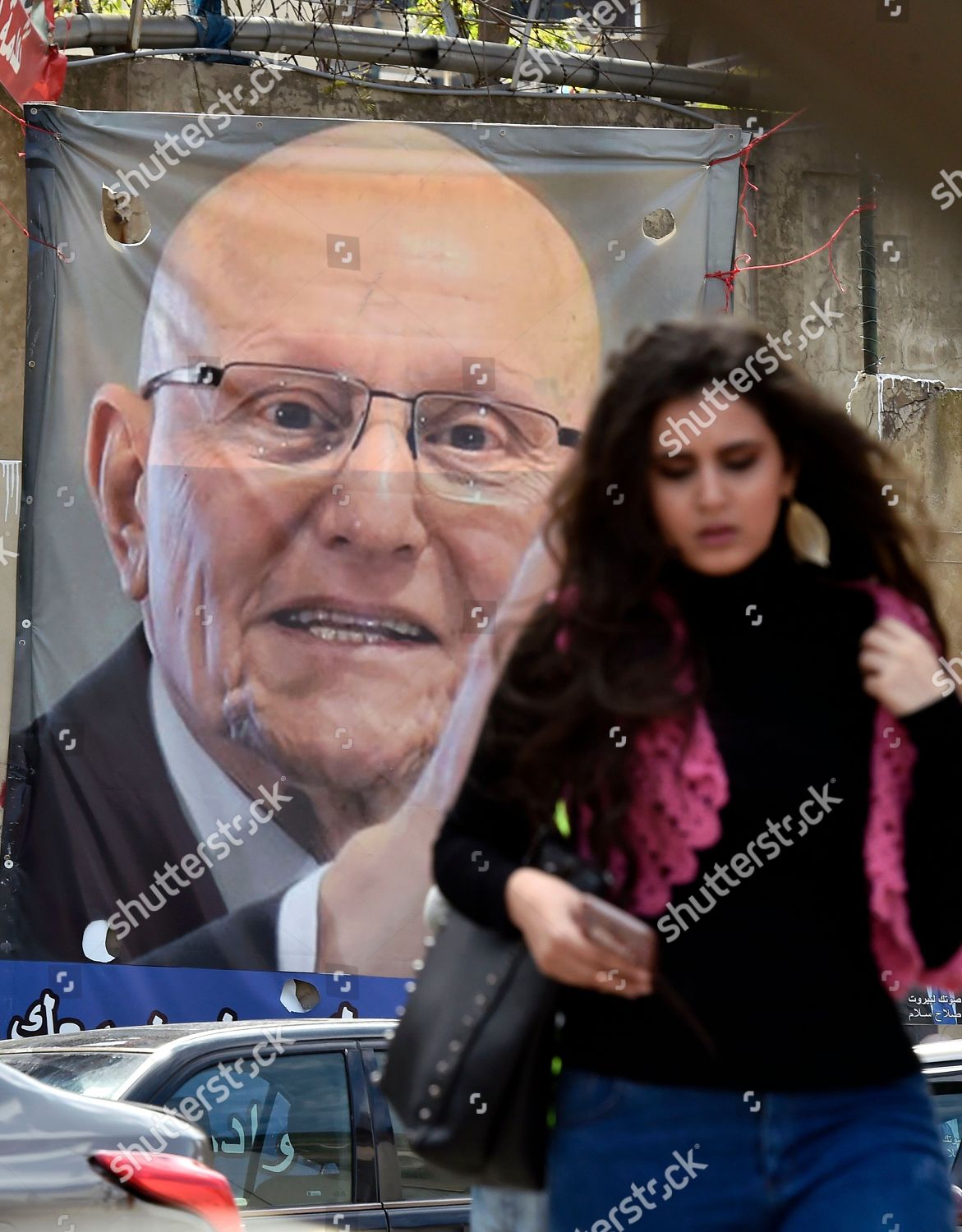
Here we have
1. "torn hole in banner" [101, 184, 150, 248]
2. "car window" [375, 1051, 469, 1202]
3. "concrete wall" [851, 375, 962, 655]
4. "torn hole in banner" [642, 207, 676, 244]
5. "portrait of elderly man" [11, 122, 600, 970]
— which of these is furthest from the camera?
"concrete wall" [851, 375, 962, 655]

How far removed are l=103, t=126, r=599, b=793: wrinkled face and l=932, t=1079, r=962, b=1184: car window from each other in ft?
11.5

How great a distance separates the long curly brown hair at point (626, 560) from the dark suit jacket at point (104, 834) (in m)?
6.11

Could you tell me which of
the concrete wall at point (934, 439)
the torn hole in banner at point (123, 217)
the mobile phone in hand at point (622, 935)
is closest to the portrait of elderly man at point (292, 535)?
the torn hole in banner at point (123, 217)

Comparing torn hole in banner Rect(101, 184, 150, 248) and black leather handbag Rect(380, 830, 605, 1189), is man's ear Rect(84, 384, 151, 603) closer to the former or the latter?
torn hole in banner Rect(101, 184, 150, 248)

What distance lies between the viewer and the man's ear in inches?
320

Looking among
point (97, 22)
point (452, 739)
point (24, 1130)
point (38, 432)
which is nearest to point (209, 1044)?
point (24, 1130)

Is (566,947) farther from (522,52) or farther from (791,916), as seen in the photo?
(522,52)

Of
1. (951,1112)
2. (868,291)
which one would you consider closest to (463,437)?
(868,291)

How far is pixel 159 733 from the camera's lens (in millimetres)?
8148

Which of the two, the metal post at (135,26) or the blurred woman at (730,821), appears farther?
the metal post at (135,26)

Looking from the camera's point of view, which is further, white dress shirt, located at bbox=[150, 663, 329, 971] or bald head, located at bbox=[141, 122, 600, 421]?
bald head, located at bbox=[141, 122, 600, 421]

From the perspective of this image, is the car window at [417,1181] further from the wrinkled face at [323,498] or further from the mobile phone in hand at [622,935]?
the mobile phone in hand at [622,935]

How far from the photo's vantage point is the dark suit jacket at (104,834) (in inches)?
309

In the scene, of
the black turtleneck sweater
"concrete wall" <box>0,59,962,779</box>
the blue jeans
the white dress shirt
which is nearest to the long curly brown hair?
the black turtleneck sweater
